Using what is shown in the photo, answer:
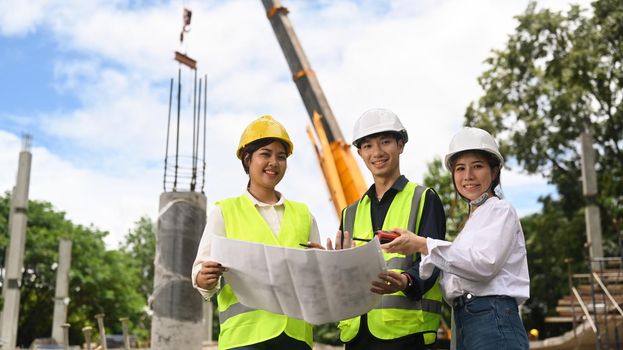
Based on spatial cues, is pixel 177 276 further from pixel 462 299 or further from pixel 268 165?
pixel 462 299

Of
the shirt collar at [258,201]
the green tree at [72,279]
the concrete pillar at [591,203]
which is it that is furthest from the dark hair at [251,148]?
the green tree at [72,279]

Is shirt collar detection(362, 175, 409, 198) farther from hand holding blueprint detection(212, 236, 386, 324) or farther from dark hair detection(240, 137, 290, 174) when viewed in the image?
hand holding blueprint detection(212, 236, 386, 324)

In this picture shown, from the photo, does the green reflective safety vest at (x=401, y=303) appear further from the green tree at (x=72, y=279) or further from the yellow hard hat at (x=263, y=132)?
the green tree at (x=72, y=279)

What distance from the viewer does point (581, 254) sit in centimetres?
2050

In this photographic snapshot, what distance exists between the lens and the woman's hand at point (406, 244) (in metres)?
2.58

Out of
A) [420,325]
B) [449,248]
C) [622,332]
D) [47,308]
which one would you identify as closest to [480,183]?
[449,248]

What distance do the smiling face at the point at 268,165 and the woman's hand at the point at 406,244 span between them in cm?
63

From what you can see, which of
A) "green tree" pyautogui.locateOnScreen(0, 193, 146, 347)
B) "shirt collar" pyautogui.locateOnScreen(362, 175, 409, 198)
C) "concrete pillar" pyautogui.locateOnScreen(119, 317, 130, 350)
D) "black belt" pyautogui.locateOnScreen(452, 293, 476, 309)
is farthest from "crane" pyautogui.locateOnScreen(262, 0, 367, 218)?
"green tree" pyautogui.locateOnScreen(0, 193, 146, 347)

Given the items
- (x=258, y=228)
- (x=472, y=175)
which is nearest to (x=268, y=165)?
(x=258, y=228)

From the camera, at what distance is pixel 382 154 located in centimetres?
306

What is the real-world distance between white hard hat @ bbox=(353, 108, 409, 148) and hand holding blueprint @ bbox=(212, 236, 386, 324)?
2.45 feet

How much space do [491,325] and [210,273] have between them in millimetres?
1059

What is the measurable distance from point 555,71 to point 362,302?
19.5 metres

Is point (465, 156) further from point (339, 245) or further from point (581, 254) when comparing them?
point (581, 254)
